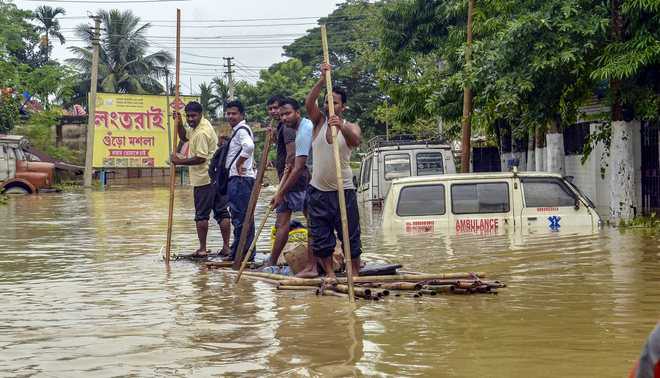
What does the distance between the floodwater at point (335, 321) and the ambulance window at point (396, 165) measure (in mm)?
10513

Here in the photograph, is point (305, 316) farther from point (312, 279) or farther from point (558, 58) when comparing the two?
point (558, 58)

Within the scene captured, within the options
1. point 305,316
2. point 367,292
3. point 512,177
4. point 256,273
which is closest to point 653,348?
point 305,316

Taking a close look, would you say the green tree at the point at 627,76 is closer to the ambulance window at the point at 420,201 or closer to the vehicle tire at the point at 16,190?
the ambulance window at the point at 420,201

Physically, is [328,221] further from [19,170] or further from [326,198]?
[19,170]

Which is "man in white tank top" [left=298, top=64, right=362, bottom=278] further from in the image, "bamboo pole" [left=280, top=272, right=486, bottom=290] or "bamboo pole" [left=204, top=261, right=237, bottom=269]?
"bamboo pole" [left=204, top=261, right=237, bottom=269]

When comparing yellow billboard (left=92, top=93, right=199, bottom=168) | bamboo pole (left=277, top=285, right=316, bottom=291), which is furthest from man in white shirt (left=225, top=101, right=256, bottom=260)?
yellow billboard (left=92, top=93, right=199, bottom=168)

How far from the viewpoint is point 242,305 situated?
24.6 ft

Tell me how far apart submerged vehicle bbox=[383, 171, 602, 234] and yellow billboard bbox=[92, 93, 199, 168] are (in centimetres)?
4161

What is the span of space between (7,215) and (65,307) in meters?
16.7

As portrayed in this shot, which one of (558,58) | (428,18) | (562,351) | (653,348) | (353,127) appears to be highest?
(428,18)

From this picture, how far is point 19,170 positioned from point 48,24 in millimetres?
34462

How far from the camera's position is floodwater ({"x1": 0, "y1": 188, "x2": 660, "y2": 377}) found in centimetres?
521

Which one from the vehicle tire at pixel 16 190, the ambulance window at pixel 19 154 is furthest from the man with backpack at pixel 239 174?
the ambulance window at pixel 19 154

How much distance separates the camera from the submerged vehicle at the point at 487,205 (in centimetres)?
1280
